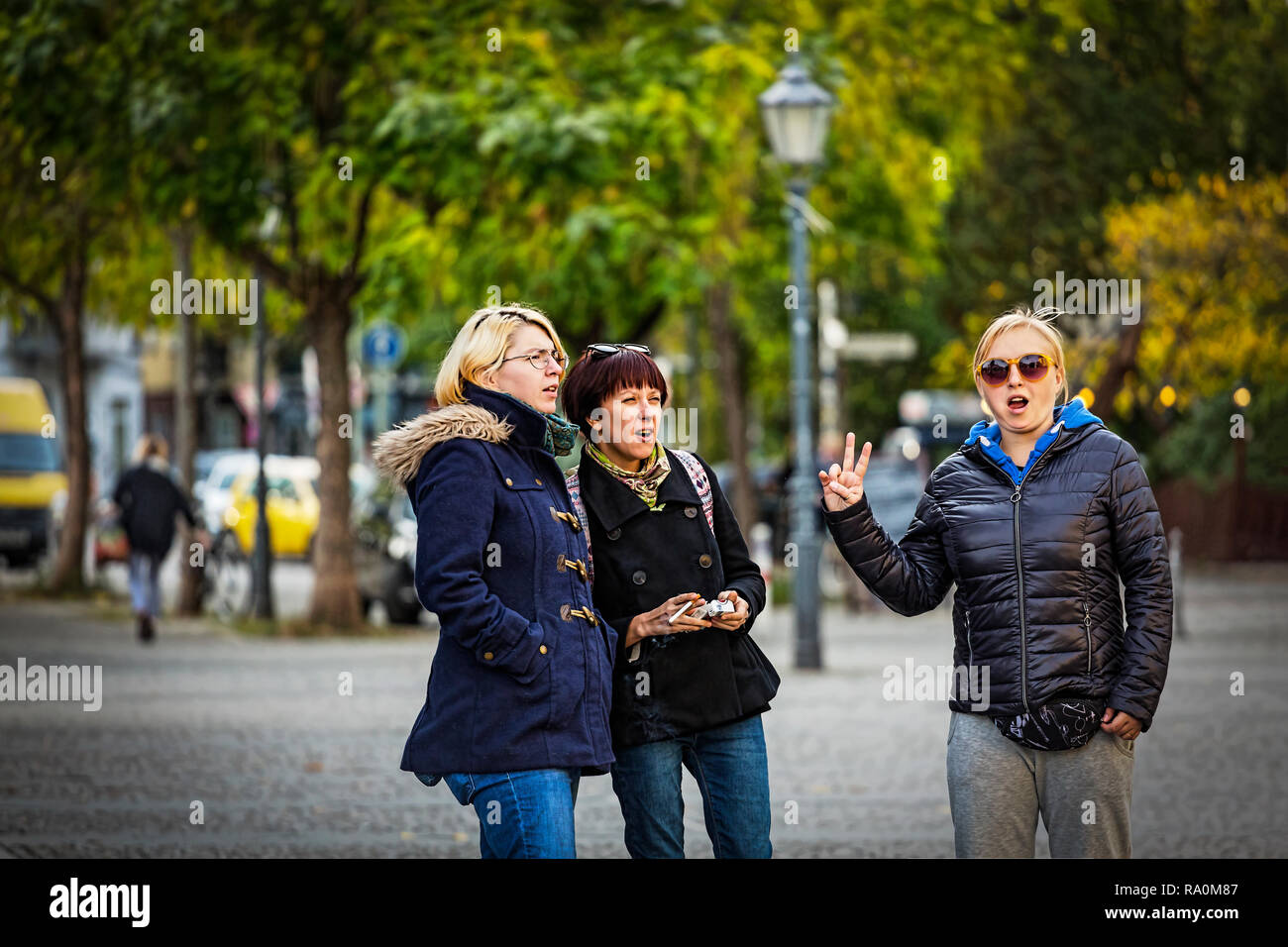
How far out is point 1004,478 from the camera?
474cm

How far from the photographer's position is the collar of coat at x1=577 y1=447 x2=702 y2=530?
487 cm

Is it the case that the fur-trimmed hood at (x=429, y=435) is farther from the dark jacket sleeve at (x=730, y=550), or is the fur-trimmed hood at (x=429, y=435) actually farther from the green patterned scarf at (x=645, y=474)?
the dark jacket sleeve at (x=730, y=550)

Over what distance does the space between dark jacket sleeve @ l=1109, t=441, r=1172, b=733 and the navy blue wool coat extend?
3.77 feet

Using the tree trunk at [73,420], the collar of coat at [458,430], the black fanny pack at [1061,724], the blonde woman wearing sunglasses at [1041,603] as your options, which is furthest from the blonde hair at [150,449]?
the black fanny pack at [1061,724]

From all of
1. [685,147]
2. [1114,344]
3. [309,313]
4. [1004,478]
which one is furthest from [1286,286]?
[1004,478]

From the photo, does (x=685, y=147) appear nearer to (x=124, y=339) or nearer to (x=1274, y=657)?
(x=1274, y=657)

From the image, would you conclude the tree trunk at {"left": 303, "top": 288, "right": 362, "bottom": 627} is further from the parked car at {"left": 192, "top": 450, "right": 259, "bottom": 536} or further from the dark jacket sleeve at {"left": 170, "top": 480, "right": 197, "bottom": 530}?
the parked car at {"left": 192, "top": 450, "right": 259, "bottom": 536}

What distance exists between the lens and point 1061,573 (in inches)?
182

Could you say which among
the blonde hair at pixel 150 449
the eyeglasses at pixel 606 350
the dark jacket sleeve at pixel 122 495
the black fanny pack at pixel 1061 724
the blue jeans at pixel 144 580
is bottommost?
the black fanny pack at pixel 1061 724

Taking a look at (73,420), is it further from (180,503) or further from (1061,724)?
(1061,724)

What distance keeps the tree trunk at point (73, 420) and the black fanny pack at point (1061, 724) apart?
2142 cm

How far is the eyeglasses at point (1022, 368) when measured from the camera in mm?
4750

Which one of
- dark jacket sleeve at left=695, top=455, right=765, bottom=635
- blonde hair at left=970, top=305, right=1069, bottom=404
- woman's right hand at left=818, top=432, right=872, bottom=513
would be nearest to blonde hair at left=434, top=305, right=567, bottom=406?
dark jacket sleeve at left=695, top=455, right=765, bottom=635

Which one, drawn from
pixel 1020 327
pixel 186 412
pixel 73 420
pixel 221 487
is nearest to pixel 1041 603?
pixel 1020 327
